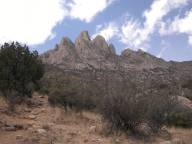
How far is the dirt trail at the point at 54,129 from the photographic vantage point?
1550 cm

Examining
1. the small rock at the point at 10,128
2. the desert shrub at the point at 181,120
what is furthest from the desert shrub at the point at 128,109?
the small rock at the point at 10,128

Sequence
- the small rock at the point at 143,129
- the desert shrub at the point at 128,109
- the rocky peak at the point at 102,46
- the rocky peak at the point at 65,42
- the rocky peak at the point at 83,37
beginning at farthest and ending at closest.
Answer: the rocky peak at the point at 83,37
the rocky peak at the point at 102,46
the rocky peak at the point at 65,42
the small rock at the point at 143,129
the desert shrub at the point at 128,109

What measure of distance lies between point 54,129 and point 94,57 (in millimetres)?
93207

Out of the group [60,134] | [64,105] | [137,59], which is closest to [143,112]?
[60,134]

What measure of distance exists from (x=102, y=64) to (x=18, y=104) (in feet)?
261

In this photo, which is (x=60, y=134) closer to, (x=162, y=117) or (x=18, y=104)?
(x=162, y=117)

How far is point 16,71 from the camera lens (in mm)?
22047

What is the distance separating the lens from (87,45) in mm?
116188

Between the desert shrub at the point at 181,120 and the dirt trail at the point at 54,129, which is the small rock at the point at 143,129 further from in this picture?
the desert shrub at the point at 181,120

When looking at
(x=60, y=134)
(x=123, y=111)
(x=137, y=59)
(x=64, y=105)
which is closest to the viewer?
(x=60, y=134)

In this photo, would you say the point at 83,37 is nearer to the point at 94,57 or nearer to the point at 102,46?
the point at 102,46

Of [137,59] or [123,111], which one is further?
[137,59]

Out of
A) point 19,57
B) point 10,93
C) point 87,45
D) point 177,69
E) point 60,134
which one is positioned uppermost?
point 87,45

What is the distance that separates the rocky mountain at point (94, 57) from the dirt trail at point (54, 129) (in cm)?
7451
